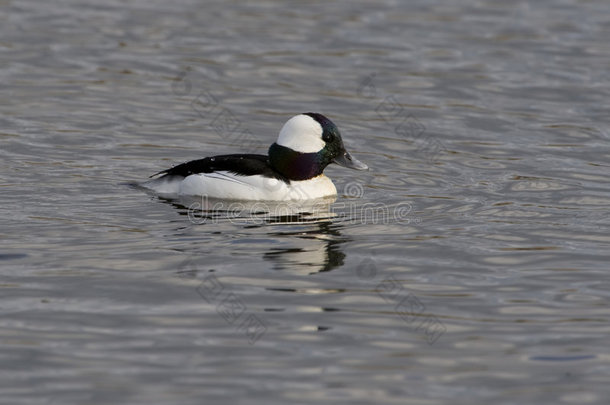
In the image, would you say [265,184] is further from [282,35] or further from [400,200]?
[282,35]

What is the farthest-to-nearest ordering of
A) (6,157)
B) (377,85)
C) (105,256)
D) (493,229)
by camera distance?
(377,85) < (6,157) < (493,229) < (105,256)

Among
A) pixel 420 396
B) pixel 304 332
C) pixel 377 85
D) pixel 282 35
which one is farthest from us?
pixel 282 35

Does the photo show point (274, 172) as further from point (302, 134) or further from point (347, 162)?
point (347, 162)

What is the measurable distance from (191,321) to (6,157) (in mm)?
6690

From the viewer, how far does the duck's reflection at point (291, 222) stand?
33.5 feet

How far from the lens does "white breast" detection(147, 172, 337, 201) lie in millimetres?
12578

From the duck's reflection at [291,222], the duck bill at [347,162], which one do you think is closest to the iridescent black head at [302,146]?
the duck bill at [347,162]

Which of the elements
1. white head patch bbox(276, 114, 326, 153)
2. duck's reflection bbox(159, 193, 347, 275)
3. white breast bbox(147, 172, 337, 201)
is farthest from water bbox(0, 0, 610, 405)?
white head patch bbox(276, 114, 326, 153)

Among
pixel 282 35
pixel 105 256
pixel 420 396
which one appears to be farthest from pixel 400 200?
pixel 282 35

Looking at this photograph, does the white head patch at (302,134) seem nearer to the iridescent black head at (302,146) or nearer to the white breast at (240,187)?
the iridescent black head at (302,146)

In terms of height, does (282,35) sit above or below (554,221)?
above

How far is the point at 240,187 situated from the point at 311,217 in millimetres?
1019

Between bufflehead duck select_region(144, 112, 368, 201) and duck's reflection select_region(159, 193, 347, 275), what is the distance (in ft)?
0.41

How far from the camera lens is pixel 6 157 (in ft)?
46.7
